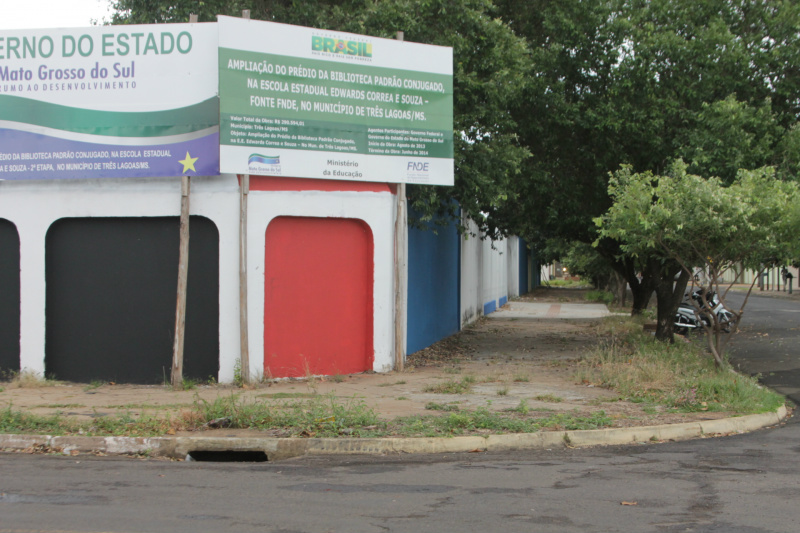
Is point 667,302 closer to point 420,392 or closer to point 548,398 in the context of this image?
point 548,398

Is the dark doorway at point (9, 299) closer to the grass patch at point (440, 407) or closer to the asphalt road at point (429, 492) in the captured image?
the asphalt road at point (429, 492)

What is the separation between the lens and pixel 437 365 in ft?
48.3

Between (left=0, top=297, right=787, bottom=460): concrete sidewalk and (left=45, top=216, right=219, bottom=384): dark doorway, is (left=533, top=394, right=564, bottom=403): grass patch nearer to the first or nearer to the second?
(left=0, top=297, right=787, bottom=460): concrete sidewalk

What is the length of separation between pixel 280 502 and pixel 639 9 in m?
13.9

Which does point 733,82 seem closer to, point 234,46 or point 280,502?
point 234,46

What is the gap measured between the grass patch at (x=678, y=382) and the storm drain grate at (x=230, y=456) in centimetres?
513

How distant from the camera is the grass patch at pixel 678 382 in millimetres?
10094

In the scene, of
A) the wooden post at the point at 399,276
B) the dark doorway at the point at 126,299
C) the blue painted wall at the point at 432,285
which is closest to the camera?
the dark doorway at the point at 126,299

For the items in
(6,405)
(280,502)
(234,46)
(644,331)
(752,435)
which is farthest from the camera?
(644,331)

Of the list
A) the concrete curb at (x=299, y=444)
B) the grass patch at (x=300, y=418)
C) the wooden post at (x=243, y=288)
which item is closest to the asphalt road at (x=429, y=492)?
the concrete curb at (x=299, y=444)

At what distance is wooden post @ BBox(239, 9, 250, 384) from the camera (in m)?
11.9

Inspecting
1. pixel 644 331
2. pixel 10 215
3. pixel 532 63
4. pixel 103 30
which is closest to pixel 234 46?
pixel 103 30

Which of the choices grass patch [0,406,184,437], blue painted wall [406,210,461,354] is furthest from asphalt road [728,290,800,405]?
grass patch [0,406,184,437]

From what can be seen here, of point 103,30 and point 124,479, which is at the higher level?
point 103,30
